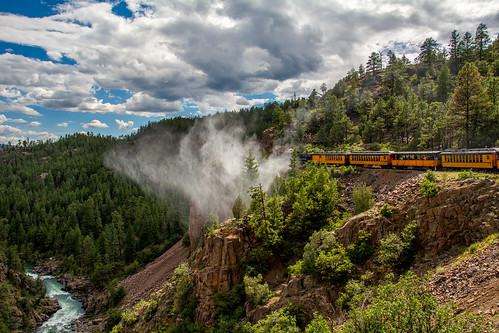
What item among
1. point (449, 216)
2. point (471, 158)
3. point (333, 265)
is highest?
point (471, 158)

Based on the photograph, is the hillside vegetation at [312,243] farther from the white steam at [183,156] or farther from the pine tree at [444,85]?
the white steam at [183,156]

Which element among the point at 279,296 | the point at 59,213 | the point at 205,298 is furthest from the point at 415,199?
the point at 59,213

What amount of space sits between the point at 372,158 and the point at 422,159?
21.7 ft

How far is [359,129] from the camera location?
235 feet

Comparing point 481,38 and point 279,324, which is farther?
point 481,38

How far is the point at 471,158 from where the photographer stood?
28.6 metres

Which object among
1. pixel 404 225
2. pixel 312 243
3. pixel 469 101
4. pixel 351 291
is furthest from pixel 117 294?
pixel 469 101

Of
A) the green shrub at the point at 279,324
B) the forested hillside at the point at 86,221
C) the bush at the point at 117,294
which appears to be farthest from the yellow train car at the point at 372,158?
the forested hillside at the point at 86,221

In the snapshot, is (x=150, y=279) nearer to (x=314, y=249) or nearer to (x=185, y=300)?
(x=185, y=300)

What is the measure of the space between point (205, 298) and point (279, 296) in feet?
29.8

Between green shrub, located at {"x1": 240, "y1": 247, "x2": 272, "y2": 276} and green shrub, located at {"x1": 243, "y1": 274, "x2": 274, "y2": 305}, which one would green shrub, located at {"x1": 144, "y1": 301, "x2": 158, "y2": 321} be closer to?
green shrub, located at {"x1": 240, "y1": 247, "x2": 272, "y2": 276}

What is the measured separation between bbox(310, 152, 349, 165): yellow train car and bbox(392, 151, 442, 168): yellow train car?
776 cm

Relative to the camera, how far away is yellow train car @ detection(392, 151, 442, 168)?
3228 cm

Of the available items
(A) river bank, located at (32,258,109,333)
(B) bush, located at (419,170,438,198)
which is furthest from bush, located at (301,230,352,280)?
(A) river bank, located at (32,258,109,333)
